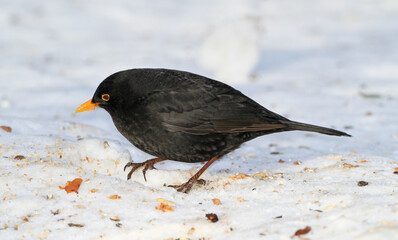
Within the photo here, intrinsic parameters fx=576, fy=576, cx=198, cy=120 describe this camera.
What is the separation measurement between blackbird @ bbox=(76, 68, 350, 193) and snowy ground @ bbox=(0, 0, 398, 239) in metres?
0.29

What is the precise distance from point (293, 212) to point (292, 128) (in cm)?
95

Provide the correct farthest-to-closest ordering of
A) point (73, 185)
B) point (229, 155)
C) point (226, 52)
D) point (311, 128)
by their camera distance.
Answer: point (226, 52)
point (229, 155)
point (311, 128)
point (73, 185)

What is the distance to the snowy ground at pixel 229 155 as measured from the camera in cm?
358

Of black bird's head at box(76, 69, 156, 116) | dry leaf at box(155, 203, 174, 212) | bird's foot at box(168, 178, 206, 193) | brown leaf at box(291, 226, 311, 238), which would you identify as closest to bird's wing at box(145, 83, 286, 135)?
black bird's head at box(76, 69, 156, 116)

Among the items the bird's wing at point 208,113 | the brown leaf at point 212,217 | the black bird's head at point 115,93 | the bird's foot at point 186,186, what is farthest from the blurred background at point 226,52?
the brown leaf at point 212,217

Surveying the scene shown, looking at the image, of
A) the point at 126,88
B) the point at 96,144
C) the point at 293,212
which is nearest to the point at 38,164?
the point at 96,144

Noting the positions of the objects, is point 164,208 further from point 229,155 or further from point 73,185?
point 229,155

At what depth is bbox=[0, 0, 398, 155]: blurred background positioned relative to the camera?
7.59 m

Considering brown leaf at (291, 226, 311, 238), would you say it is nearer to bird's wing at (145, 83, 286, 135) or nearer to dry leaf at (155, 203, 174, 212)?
dry leaf at (155, 203, 174, 212)

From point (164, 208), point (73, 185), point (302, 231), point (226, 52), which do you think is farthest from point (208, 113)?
point (226, 52)

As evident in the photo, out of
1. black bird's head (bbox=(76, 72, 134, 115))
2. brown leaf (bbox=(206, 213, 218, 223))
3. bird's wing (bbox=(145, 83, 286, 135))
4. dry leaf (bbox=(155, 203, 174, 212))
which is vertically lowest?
brown leaf (bbox=(206, 213, 218, 223))

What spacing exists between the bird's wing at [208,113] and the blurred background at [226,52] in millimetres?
2047

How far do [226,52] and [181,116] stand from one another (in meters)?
4.64

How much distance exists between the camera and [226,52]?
8.77 m
